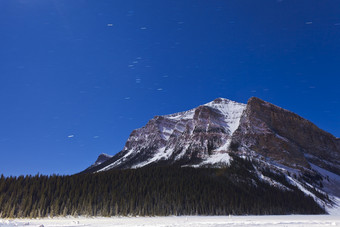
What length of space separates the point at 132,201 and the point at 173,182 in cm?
3136

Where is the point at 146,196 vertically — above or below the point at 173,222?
above

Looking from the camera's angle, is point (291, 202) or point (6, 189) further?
point (291, 202)

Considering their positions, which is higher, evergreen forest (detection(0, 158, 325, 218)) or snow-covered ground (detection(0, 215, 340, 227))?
evergreen forest (detection(0, 158, 325, 218))

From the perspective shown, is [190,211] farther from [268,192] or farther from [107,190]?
[268,192]

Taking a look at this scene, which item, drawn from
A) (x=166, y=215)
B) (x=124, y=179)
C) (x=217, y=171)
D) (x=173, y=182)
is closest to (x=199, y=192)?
(x=173, y=182)

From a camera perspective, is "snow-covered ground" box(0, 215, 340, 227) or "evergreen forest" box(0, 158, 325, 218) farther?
"evergreen forest" box(0, 158, 325, 218)

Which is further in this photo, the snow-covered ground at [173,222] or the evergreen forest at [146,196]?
the evergreen forest at [146,196]

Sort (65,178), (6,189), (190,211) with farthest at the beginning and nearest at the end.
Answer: (65,178) → (190,211) → (6,189)

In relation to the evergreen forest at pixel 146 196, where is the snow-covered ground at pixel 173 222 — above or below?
below

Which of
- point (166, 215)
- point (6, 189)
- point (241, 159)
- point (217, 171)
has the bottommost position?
point (166, 215)

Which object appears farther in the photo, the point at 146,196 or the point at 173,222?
the point at 146,196

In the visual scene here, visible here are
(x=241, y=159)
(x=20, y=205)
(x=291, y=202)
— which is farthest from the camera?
(x=241, y=159)

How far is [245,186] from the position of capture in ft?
457

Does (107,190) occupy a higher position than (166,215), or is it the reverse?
(107,190)
